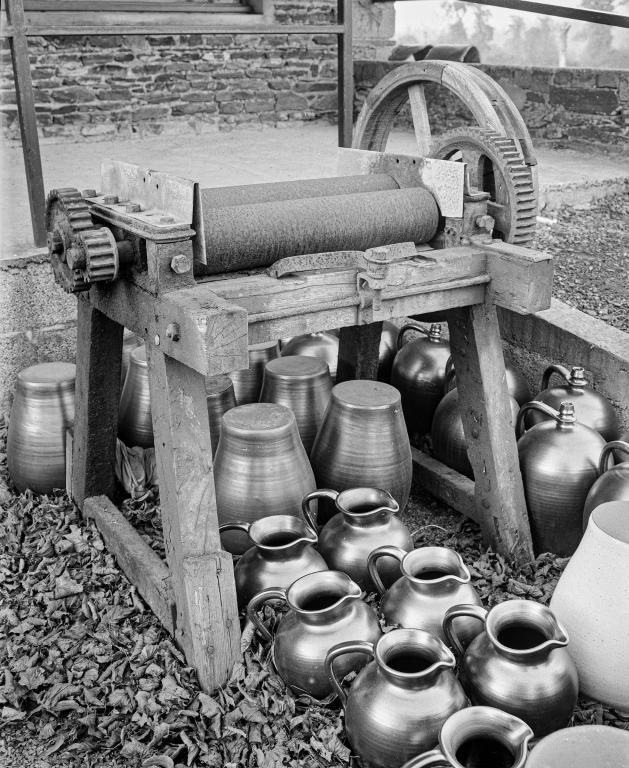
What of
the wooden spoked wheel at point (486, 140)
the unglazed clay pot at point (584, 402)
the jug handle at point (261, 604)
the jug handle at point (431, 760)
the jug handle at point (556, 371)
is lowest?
the jug handle at point (261, 604)

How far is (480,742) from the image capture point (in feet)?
4.85

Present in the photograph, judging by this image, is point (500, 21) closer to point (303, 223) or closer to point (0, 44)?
point (0, 44)

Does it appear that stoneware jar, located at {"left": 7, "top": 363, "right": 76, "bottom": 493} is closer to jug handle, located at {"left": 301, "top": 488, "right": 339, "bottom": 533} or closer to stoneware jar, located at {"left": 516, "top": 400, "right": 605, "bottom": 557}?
jug handle, located at {"left": 301, "top": 488, "right": 339, "bottom": 533}

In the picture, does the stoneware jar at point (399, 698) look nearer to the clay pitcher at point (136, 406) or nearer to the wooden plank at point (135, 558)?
the wooden plank at point (135, 558)

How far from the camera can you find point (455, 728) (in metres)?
1.42

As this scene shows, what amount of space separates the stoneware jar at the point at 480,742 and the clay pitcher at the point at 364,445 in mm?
973

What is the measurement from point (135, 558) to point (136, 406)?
2.17 feet

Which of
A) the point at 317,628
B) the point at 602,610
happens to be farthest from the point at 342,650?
the point at 602,610

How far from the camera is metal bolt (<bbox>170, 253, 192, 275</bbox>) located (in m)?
1.81

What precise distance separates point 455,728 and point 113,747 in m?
0.78

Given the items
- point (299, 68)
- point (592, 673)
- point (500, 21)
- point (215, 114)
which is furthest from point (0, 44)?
point (500, 21)

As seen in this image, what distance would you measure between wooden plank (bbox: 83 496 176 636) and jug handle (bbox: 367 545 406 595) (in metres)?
0.49

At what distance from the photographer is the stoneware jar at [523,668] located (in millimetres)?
1627

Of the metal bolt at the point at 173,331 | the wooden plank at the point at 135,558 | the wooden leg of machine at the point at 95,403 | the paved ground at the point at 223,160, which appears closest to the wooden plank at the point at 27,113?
the paved ground at the point at 223,160
